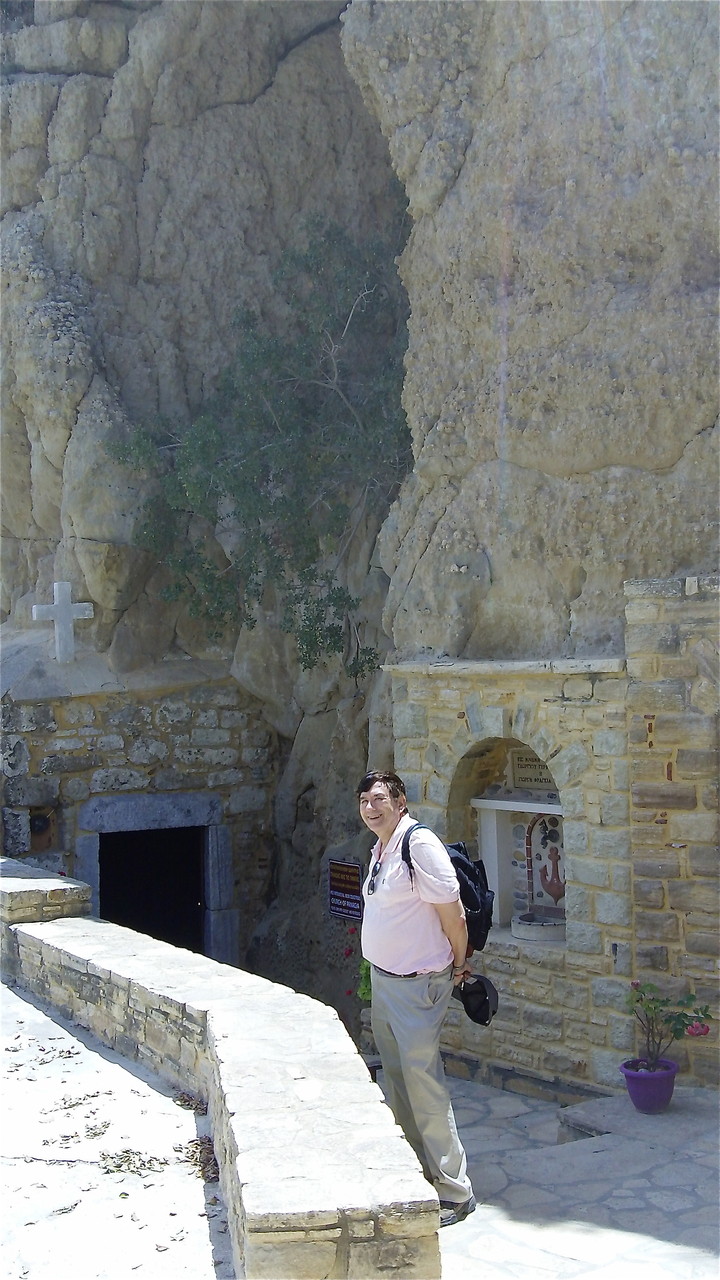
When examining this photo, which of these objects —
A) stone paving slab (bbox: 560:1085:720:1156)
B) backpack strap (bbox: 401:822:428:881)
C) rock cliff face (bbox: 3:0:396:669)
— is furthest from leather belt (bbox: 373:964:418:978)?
rock cliff face (bbox: 3:0:396:669)

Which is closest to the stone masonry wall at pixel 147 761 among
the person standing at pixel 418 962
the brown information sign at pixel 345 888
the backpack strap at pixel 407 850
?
the brown information sign at pixel 345 888

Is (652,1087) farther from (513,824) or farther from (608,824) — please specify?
(513,824)

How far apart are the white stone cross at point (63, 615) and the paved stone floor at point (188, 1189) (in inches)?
219

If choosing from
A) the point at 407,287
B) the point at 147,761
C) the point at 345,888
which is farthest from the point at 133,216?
the point at 345,888

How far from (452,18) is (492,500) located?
361 cm

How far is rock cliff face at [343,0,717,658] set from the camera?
289 inches

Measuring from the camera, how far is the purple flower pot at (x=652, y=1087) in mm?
5805

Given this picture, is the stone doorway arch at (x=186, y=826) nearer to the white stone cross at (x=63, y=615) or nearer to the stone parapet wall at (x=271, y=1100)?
the white stone cross at (x=63, y=615)

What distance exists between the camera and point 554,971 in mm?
7203

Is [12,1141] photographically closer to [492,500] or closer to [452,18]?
[492,500]

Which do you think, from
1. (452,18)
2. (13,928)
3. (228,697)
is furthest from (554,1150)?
(452,18)

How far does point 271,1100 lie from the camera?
11.2 ft

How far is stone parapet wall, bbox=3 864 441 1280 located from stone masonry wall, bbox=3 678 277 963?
197 inches

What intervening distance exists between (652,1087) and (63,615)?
7.28 m
